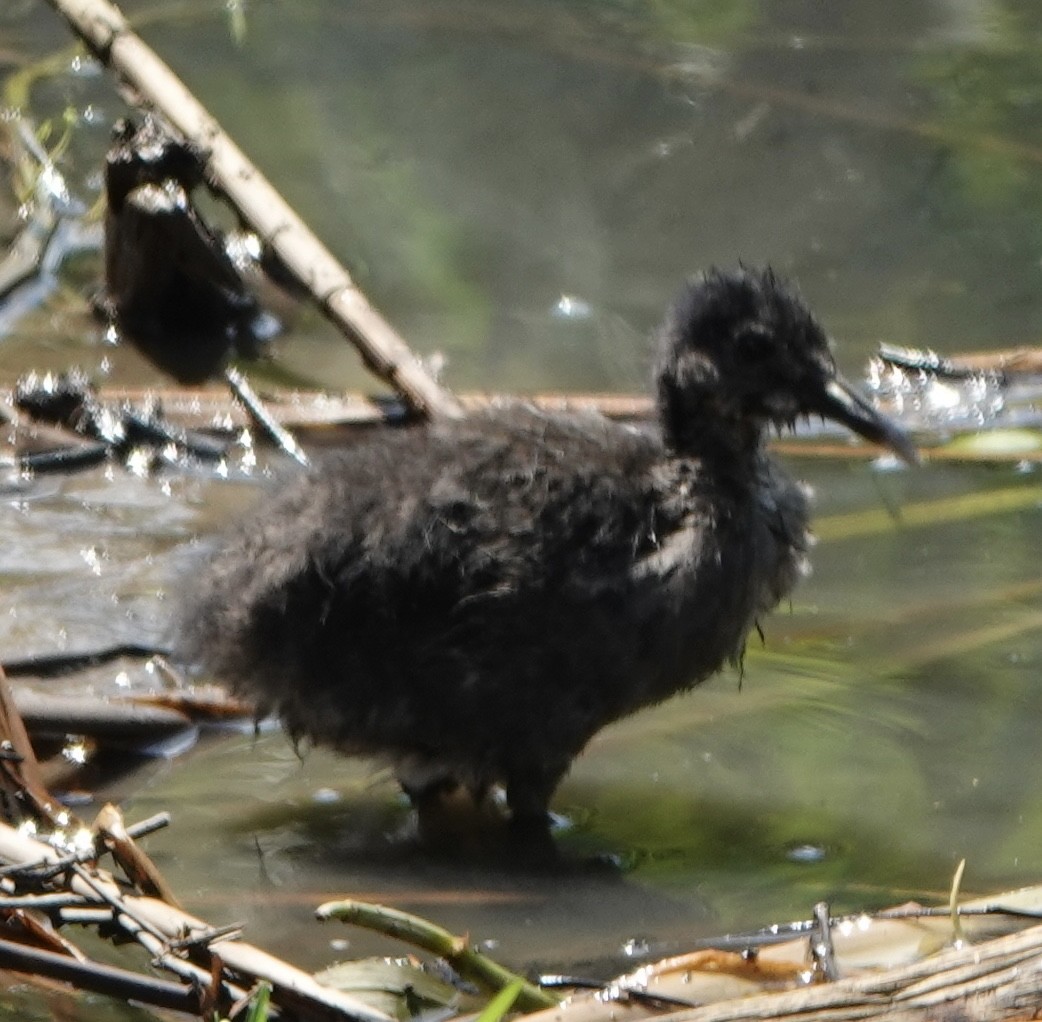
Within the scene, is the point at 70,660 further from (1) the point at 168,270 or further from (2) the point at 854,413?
(1) the point at 168,270

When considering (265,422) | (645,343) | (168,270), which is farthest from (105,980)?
(168,270)

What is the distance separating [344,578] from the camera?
450 centimetres

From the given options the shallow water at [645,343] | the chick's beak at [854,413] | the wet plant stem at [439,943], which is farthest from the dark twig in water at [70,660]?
the wet plant stem at [439,943]

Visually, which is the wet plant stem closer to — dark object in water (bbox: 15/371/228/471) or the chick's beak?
the chick's beak

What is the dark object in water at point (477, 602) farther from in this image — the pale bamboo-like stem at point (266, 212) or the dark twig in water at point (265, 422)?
the dark twig in water at point (265, 422)

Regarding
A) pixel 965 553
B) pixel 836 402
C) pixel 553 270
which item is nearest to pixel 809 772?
pixel 836 402

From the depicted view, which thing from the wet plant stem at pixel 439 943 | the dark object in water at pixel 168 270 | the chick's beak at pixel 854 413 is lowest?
the wet plant stem at pixel 439 943

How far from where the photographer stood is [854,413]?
4.92 metres

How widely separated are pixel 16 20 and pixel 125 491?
4.75 m

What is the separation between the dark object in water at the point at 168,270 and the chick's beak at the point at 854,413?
8.76ft

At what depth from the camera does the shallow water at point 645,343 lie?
440 centimetres

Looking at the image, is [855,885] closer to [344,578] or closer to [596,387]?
[344,578]

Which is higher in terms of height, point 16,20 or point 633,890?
point 16,20

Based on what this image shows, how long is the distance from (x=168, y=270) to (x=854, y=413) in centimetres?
302
